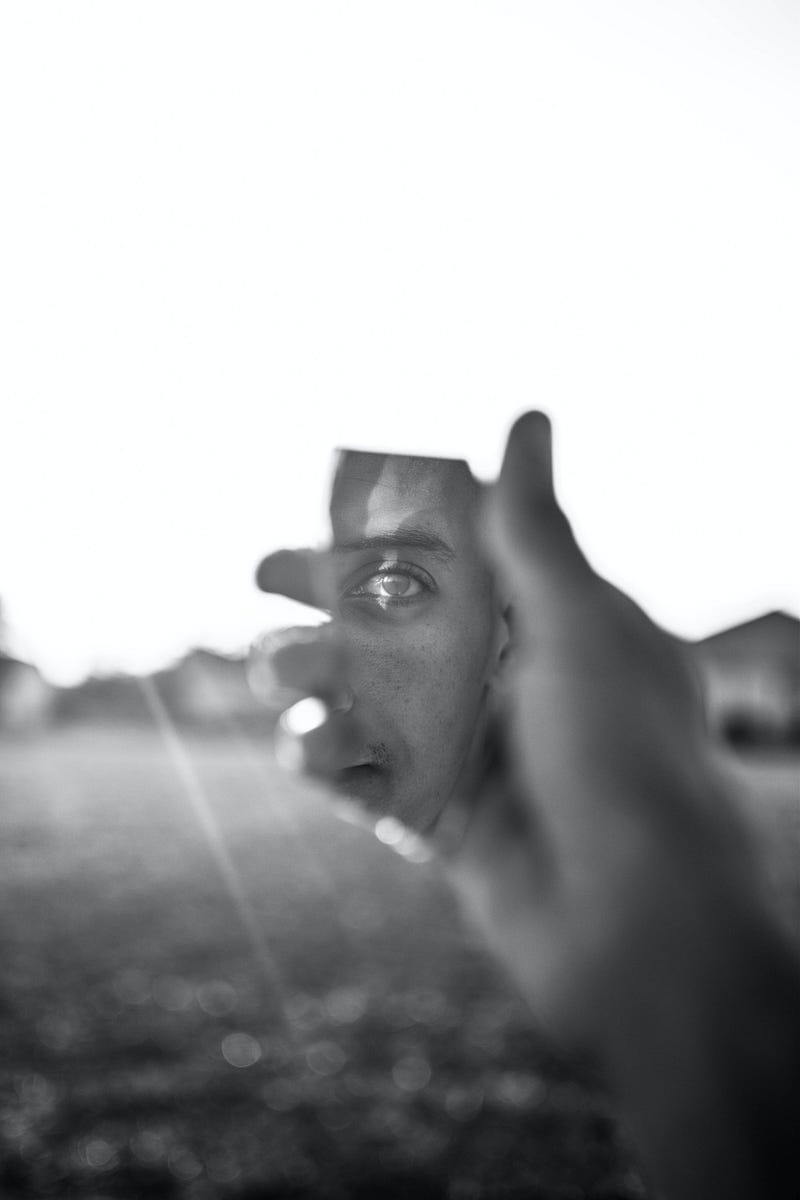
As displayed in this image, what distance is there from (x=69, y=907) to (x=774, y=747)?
4.82m

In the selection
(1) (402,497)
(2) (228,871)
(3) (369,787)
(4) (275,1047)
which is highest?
(1) (402,497)

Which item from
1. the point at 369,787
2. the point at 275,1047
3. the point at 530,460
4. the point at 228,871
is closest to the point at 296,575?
the point at 369,787

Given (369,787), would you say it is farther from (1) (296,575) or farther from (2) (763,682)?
(2) (763,682)

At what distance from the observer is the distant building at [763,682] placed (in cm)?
289

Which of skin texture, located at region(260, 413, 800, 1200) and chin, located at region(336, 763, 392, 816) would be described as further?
chin, located at region(336, 763, 392, 816)

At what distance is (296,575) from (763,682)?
3.62m

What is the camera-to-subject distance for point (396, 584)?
1216 millimetres

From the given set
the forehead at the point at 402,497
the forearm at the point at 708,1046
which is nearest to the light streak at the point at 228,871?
the forehead at the point at 402,497

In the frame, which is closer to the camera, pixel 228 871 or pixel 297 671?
pixel 297 671

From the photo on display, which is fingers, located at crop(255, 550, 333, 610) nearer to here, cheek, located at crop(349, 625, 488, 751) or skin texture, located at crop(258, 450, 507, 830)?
skin texture, located at crop(258, 450, 507, 830)

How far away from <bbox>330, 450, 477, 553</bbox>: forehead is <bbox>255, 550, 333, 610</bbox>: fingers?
6 centimetres

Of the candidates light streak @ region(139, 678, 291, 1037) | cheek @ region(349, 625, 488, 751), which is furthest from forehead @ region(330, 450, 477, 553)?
light streak @ region(139, 678, 291, 1037)

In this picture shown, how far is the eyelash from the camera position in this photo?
1.20m

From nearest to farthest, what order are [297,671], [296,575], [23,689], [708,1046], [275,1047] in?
[708,1046] → [297,671] → [296,575] → [275,1047] → [23,689]
